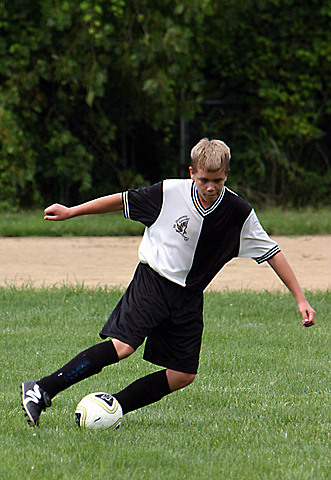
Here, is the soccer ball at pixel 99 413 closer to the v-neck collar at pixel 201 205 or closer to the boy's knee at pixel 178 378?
the boy's knee at pixel 178 378

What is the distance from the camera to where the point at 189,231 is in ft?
11.0

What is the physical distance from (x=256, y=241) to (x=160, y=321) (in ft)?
1.83

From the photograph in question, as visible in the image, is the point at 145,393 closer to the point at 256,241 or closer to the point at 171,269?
the point at 171,269

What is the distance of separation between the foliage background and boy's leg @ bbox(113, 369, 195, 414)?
8.49 metres

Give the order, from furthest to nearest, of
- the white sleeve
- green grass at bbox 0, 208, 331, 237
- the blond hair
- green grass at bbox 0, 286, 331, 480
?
1. green grass at bbox 0, 208, 331, 237
2. the white sleeve
3. the blond hair
4. green grass at bbox 0, 286, 331, 480

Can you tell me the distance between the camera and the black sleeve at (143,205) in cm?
340

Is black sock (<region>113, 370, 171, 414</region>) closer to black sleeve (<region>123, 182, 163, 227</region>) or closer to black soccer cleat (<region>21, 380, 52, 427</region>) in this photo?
black soccer cleat (<region>21, 380, 52, 427</region>)

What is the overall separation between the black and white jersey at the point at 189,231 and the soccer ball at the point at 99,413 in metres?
0.62

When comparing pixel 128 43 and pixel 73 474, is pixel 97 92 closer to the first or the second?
pixel 128 43

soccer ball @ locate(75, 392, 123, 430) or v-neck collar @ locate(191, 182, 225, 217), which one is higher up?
v-neck collar @ locate(191, 182, 225, 217)

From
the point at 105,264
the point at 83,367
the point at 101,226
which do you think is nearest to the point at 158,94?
the point at 101,226

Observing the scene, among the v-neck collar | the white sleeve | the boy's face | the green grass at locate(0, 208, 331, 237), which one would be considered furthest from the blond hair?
the green grass at locate(0, 208, 331, 237)

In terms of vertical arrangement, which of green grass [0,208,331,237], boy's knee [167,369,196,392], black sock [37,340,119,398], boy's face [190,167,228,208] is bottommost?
green grass [0,208,331,237]

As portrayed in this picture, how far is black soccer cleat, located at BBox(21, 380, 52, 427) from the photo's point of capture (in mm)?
3355
